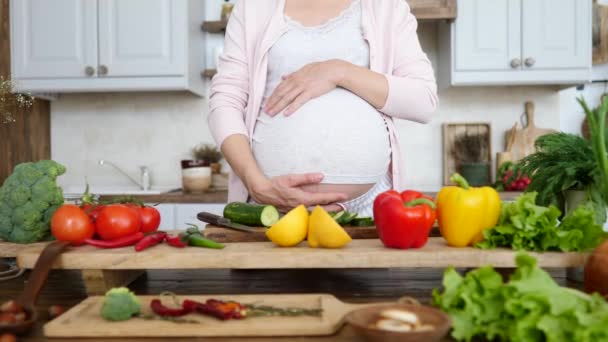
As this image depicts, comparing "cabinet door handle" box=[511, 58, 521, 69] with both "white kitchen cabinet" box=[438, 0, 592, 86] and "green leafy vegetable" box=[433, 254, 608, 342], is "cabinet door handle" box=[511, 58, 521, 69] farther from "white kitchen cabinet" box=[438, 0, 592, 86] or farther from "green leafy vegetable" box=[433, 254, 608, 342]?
"green leafy vegetable" box=[433, 254, 608, 342]

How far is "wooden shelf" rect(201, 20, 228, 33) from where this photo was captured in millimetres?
3180

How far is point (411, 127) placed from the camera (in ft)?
11.3

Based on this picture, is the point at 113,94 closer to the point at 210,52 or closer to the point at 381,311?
the point at 210,52

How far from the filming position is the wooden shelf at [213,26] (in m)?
3.18

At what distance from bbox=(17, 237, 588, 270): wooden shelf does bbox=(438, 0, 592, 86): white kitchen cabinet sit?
Answer: 2.17 meters

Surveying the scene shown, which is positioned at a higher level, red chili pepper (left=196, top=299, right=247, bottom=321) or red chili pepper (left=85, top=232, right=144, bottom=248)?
red chili pepper (left=85, top=232, right=144, bottom=248)

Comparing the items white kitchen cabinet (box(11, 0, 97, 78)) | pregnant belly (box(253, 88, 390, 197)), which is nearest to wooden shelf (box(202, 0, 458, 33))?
pregnant belly (box(253, 88, 390, 197))

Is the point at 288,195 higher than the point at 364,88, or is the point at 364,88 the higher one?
the point at 364,88

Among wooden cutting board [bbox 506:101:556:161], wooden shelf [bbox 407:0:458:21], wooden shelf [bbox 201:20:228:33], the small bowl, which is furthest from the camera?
wooden cutting board [bbox 506:101:556:161]

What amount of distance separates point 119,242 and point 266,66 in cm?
67

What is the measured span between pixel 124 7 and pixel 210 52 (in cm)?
58

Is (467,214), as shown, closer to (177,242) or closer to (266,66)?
(177,242)

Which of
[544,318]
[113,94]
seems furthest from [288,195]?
[113,94]

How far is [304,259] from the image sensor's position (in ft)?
A: 3.33
